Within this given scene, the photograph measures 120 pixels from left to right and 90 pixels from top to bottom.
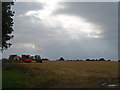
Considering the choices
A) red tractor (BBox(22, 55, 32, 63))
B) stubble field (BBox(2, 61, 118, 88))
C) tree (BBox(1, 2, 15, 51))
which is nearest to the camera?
stubble field (BBox(2, 61, 118, 88))

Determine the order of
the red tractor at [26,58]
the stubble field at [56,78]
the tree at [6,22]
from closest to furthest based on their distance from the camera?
the stubble field at [56,78]
the tree at [6,22]
the red tractor at [26,58]

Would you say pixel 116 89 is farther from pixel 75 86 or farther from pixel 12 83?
pixel 12 83

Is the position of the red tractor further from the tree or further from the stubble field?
the stubble field

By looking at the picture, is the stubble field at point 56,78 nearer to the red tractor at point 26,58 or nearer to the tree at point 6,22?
the tree at point 6,22

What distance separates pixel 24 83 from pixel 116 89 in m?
8.48

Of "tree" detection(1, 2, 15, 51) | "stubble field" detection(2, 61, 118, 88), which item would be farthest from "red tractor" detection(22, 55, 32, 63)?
"stubble field" detection(2, 61, 118, 88)

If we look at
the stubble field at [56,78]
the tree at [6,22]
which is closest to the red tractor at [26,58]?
the tree at [6,22]

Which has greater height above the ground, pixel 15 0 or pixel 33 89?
pixel 15 0

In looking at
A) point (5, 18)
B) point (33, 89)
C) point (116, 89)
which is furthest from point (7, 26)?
point (116, 89)

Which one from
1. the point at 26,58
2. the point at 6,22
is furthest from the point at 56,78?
the point at 26,58

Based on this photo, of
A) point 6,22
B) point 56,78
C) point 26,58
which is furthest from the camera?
point 26,58

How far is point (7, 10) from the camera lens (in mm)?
44750

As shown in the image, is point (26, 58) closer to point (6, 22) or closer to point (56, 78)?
point (6, 22)

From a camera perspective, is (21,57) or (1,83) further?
(21,57)
